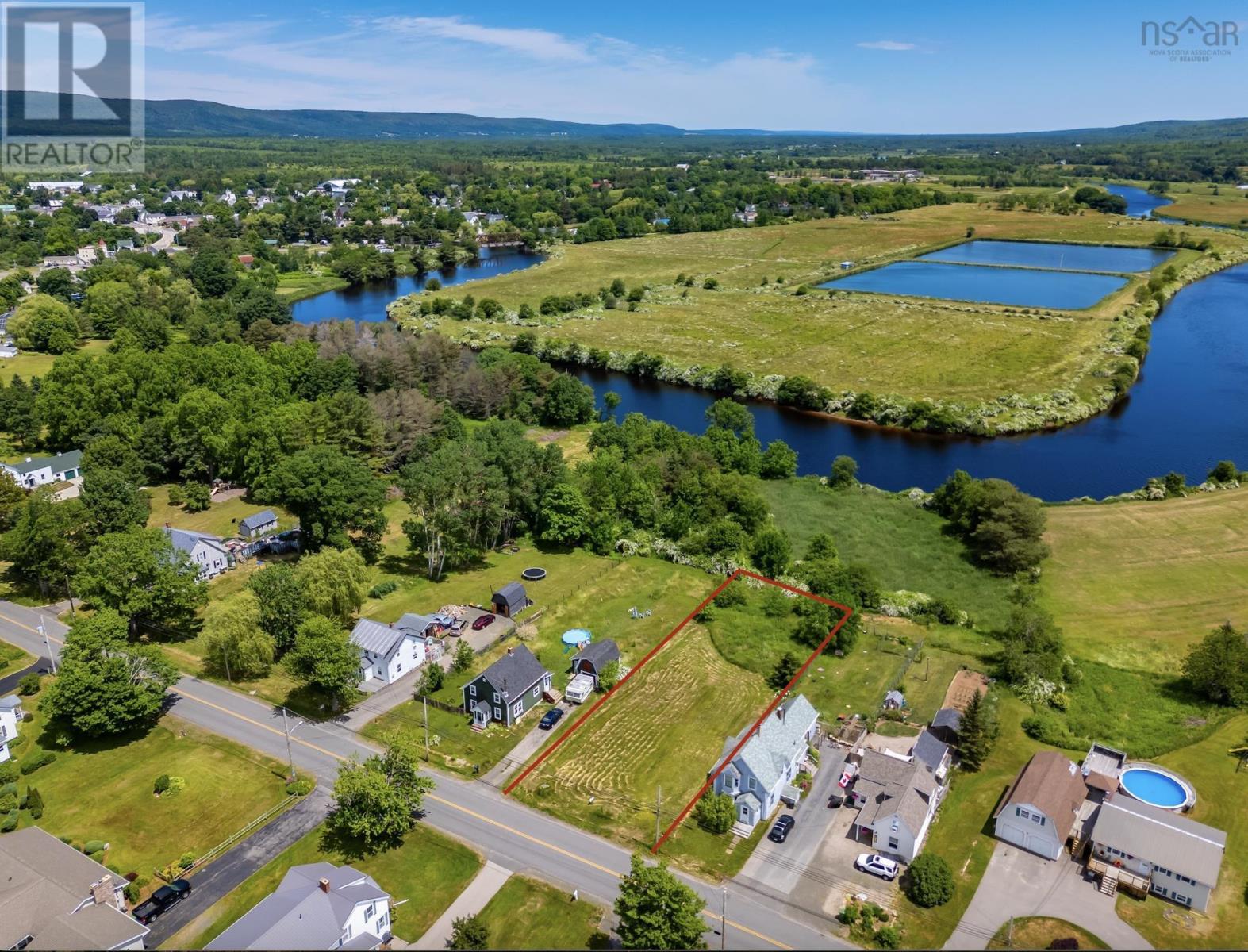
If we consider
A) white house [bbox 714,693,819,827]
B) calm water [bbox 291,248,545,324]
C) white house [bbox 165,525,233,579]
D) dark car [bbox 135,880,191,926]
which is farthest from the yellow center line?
calm water [bbox 291,248,545,324]

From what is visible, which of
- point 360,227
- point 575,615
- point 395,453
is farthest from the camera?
point 360,227

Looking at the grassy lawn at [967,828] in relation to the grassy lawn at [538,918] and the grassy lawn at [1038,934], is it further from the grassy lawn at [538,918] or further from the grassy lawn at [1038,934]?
the grassy lawn at [538,918]

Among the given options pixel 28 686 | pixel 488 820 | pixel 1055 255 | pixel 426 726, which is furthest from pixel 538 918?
pixel 1055 255

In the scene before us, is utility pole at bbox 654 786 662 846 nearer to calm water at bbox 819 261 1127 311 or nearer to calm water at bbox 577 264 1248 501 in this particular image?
calm water at bbox 577 264 1248 501

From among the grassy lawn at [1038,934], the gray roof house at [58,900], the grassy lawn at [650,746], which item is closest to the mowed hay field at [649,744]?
the grassy lawn at [650,746]

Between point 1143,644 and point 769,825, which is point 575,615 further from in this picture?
point 1143,644

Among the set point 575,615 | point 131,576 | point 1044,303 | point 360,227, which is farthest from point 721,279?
point 131,576

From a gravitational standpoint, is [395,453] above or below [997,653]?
above
